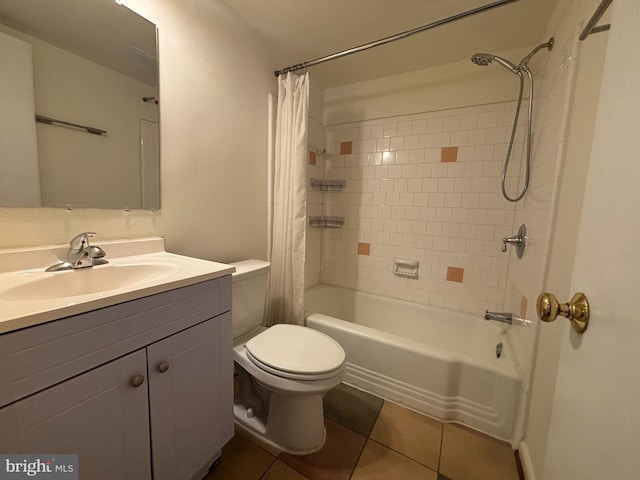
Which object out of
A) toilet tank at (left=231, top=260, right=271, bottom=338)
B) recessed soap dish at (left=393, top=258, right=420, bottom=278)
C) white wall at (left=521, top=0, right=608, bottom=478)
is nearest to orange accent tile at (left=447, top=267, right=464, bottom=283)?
recessed soap dish at (left=393, top=258, right=420, bottom=278)

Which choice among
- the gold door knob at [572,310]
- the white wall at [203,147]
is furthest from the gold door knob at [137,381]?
the gold door knob at [572,310]

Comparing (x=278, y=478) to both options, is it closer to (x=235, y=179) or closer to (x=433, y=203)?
(x=235, y=179)

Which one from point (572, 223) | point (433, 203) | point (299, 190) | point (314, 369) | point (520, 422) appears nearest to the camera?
point (572, 223)

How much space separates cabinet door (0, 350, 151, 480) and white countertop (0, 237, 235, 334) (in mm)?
174

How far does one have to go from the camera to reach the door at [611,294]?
32 centimetres

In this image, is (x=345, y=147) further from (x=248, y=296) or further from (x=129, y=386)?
(x=129, y=386)

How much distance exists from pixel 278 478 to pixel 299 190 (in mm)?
1380

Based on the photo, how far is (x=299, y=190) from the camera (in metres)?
1.60

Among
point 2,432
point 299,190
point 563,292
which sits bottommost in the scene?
point 2,432

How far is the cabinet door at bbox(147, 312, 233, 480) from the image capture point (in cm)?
79

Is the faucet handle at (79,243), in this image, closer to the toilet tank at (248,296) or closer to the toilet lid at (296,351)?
the toilet tank at (248,296)

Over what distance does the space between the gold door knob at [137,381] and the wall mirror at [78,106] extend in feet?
2.21

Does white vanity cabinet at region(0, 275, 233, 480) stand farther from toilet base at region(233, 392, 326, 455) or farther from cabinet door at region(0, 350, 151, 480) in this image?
toilet base at region(233, 392, 326, 455)

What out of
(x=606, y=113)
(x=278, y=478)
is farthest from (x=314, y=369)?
(x=606, y=113)
